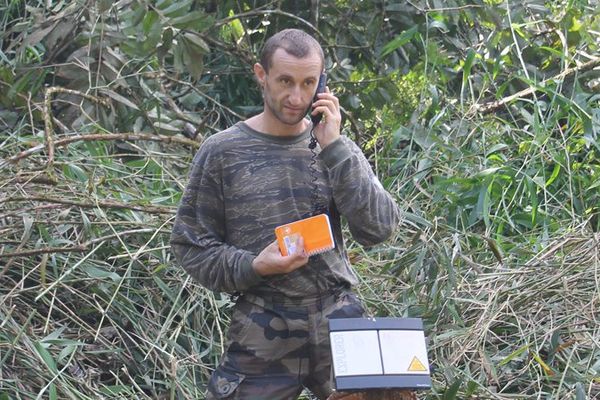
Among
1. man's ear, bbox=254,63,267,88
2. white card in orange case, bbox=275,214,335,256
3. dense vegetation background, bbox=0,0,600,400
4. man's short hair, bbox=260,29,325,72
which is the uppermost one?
man's short hair, bbox=260,29,325,72

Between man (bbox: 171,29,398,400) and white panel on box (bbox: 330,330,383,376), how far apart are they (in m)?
0.33

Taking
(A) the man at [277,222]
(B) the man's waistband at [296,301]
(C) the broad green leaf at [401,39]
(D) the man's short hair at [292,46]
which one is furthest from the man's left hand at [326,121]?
(C) the broad green leaf at [401,39]

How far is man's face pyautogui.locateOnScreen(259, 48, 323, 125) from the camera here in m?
2.96

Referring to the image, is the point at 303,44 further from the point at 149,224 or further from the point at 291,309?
the point at 149,224

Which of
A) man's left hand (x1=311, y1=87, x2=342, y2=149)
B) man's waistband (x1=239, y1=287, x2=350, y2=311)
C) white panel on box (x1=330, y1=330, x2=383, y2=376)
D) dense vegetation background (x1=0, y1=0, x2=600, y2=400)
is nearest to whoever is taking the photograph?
white panel on box (x1=330, y1=330, x2=383, y2=376)

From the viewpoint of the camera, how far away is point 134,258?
4.17m

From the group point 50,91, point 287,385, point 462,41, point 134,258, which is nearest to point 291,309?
point 287,385

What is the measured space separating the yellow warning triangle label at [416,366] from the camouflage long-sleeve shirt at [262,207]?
399mm

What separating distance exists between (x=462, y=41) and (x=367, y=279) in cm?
212

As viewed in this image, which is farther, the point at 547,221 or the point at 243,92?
the point at 243,92

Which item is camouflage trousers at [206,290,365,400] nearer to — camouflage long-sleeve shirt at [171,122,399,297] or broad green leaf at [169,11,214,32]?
camouflage long-sleeve shirt at [171,122,399,297]

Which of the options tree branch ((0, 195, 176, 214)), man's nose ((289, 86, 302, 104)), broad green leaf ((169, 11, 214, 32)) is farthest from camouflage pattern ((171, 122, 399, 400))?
broad green leaf ((169, 11, 214, 32))

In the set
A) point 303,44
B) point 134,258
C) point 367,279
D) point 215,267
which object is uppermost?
point 303,44

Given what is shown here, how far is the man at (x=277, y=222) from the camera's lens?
2975 millimetres
